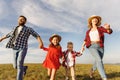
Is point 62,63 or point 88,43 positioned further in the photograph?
point 62,63

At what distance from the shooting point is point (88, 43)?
1234 cm

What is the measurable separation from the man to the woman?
216 centimetres

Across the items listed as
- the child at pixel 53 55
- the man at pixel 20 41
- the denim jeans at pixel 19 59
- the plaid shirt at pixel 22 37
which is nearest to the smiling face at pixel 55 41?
the child at pixel 53 55

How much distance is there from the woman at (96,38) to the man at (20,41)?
7.07 feet

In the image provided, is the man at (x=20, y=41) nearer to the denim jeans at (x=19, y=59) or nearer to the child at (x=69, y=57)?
the denim jeans at (x=19, y=59)

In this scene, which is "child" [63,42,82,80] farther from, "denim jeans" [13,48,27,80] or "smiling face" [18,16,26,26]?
"smiling face" [18,16,26,26]

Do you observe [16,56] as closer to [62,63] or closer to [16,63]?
[16,63]

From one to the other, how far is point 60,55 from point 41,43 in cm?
105

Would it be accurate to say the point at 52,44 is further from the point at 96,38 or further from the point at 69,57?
the point at 96,38

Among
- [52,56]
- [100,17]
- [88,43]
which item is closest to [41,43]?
[52,56]

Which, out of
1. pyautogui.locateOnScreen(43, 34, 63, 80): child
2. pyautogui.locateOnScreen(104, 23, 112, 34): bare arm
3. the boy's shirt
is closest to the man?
pyautogui.locateOnScreen(43, 34, 63, 80): child

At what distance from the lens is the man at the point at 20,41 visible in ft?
38.8

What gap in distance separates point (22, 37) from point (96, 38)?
315 centimetres

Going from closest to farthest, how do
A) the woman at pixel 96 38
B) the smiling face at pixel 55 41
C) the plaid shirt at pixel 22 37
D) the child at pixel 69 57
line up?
1. the woman at pixel 96 38
2. the plaid shirt at pixel 22 37
3. the smiling face at pixel 55 41
4. the child at pixel 69 57
